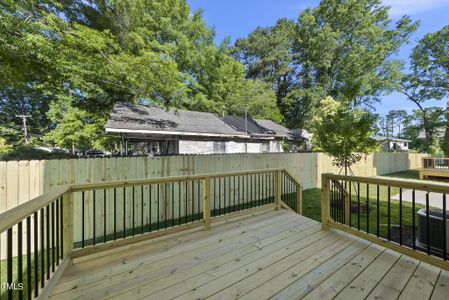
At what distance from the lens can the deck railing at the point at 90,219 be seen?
1.64m

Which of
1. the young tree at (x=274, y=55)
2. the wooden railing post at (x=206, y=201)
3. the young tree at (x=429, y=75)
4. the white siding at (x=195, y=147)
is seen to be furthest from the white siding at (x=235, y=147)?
the young tree at (x=429, y=75)

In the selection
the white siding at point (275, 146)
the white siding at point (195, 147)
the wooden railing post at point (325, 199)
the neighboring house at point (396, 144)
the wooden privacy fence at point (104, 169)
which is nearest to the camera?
the wooden privacy fence at point (104, 169)

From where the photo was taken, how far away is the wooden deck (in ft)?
6.82

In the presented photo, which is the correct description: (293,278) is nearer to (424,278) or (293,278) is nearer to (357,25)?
(424,278)

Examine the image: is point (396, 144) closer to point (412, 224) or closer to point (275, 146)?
point (275, 146)

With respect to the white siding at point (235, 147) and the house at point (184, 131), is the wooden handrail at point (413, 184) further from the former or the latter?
the white siding at point (235, 147)

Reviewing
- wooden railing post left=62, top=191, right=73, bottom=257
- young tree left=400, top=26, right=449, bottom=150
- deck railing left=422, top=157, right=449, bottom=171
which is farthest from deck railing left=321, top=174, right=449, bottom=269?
young tree left=400, top=26, right=449, bottom=150

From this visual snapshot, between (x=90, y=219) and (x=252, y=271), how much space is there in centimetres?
330

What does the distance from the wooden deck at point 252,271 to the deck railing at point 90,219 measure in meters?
0.23

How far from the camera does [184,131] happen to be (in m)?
10.6

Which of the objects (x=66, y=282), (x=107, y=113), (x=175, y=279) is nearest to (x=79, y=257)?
(x=66, y=282)

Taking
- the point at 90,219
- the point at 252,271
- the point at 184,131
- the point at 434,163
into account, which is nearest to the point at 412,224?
the point at 252,271

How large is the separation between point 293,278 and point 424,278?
1375 millimetres

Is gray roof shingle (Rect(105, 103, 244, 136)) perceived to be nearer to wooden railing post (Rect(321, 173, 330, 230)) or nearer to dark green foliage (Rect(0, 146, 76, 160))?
dark green foliage (Rect(0, 146, 76, 160))
